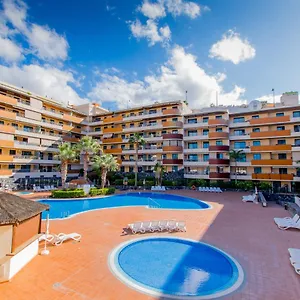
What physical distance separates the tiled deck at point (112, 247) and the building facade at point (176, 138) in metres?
16.8

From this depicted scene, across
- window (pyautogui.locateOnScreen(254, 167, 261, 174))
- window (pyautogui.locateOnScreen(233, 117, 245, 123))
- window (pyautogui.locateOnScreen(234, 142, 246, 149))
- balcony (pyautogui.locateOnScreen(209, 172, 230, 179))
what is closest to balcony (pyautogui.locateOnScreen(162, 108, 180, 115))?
window (pyautogui.locateOnScreen(233, 117, 245, 123))

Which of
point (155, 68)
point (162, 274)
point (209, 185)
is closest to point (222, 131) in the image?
point (209, 185)

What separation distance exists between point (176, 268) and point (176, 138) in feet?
99.6

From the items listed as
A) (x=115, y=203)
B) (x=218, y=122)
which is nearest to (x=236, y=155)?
(x=218, y=122)

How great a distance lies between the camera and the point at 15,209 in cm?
865

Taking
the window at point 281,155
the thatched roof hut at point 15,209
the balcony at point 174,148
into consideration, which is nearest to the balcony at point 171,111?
A: the balcony at point 174,148

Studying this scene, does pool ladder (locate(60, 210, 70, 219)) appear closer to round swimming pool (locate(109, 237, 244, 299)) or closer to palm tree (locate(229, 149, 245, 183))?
round swimming pool (locate(109, 237, 244, 299))

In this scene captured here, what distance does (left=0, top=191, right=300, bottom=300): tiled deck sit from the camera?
22.7 feet

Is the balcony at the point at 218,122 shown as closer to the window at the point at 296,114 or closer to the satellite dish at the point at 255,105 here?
the satellite dish at the point at 255,105

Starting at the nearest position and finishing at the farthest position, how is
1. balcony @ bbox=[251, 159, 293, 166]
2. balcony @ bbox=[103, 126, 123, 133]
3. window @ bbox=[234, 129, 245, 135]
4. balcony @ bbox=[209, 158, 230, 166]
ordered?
1. balcony @ bbox=[251, 159, 293, 166]
2. balcony @ bbox=[209, 158, 230, 166]
3. window @ bbox=[234, 129, 245, 135]
4. balcony @ bbox=[103, 126, 123, 133]

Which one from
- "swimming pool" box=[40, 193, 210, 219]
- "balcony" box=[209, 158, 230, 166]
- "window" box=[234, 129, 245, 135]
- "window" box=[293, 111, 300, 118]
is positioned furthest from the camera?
"window" box=[234, 129, 245, 135]

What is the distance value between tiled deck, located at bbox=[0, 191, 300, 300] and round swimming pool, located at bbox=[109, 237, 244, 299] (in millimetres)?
458

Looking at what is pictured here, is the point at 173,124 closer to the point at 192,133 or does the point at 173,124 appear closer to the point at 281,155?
the point at 192,133

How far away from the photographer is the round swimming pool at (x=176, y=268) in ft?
23.8
